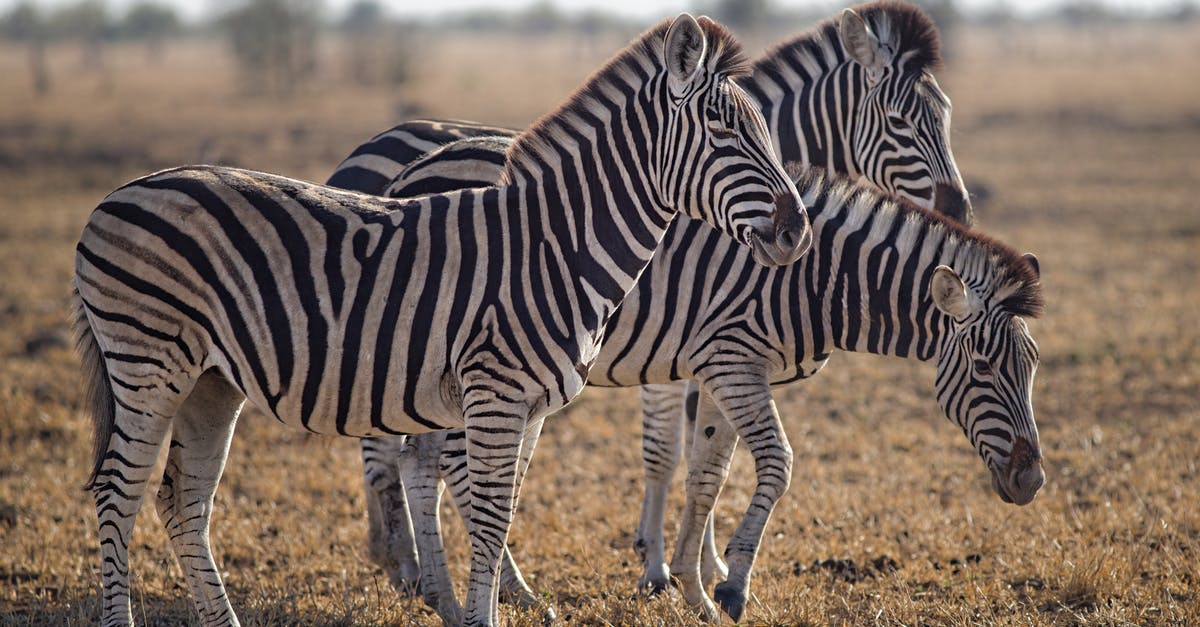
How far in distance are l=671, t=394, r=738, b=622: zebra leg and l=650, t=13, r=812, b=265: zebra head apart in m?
1.48

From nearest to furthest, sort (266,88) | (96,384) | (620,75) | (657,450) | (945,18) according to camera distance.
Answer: (620,75), (96,384), (657,450), (266,88), (945,18)

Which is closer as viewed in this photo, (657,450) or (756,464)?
(756,464)

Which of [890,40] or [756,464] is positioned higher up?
[890,40]

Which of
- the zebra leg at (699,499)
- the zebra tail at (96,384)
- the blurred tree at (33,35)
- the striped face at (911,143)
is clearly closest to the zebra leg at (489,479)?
the zebra leg at (699,499)

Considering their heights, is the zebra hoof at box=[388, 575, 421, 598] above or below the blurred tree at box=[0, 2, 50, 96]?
below

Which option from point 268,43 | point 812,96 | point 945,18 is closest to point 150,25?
point 268,43

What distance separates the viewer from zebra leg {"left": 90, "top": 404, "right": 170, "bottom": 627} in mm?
4340

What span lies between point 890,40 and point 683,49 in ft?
8.82

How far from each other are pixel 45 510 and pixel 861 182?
530 cm

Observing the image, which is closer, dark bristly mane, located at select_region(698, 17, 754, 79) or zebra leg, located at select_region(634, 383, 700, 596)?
dark bristly mane, located at select_region(698, 17, 754, 79)

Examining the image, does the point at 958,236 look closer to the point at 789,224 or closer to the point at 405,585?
the point at 789,224

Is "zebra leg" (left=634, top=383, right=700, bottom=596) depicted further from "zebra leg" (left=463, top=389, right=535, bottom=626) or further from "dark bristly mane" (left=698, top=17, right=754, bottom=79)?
"dark bristly mane" (left=698, top=17, right=754, bottom=79)

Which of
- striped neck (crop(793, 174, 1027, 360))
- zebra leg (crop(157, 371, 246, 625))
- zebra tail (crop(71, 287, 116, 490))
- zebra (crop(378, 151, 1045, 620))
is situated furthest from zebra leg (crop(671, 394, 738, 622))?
zebra tail (crop(71, 287, 116, 490))

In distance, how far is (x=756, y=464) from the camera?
5039 mm
